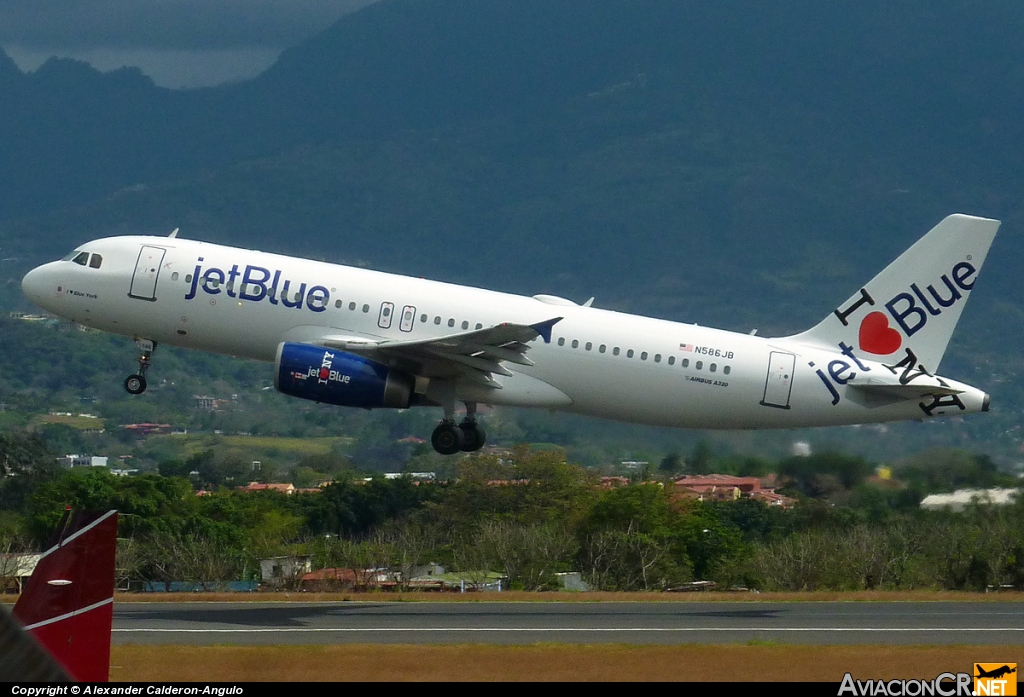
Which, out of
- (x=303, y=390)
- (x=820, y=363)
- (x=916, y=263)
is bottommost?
(x=303, y=390)

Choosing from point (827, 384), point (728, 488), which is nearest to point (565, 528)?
point (728, 488)

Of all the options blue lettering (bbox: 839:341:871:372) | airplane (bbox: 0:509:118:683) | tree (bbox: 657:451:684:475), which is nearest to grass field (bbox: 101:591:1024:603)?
blue lettering (bbox: 839:341:871:372)

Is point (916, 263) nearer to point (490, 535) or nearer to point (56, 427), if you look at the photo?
point (490, 535)

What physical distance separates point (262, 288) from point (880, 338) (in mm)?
14450

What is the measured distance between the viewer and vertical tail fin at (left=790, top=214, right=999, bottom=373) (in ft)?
121

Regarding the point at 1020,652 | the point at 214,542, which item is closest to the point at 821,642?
the point at 1020,652

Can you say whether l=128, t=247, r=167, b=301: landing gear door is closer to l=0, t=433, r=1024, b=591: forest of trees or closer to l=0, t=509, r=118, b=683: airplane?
l=0, t=433, r=1024, b=591: forest of trees

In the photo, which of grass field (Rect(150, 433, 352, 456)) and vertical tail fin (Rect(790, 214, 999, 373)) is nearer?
vertical tail fin (Rect(790, 214, 999, 373))

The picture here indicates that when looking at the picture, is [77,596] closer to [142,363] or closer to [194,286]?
[194,286]

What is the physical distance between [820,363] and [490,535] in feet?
68.3

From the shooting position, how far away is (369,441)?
296 ft

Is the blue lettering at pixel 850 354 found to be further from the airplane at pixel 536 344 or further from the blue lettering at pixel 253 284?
the blue lettering at pixel 253 284

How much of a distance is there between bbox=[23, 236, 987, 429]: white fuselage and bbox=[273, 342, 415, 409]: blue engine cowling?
0.83m

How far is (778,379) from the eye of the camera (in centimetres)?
3606
